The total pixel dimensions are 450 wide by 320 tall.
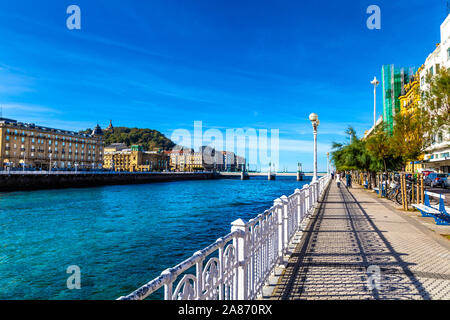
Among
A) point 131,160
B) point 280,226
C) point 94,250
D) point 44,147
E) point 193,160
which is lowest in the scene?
point 94,250

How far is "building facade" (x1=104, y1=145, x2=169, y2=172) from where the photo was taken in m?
128

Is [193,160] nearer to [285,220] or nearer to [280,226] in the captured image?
[285,220]

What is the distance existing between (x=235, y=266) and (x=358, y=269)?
2.97 metres

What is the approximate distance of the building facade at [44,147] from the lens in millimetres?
82562

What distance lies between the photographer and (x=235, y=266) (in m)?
3.49

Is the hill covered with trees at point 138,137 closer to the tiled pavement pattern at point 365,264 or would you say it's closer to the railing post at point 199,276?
the tiled pavement pattern at point 365,264

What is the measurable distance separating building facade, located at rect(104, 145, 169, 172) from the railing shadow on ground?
124 meters

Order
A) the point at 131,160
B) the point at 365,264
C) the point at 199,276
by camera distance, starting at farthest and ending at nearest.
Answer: the point at 131,160 → the point at 365,264 → the point at 199,276

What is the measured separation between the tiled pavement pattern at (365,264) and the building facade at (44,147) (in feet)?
253

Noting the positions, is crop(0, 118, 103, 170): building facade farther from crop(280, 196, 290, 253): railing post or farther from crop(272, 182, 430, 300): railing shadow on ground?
crop(272, 182, 430, 300): railing shadow on ground

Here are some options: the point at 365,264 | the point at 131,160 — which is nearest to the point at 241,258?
the point at 365,264

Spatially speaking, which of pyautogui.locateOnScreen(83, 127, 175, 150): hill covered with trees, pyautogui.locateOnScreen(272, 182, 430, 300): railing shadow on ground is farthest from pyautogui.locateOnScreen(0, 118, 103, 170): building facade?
pyautogui.locateOnScreen(272, 182, 430, 300): railing shadow on ground
